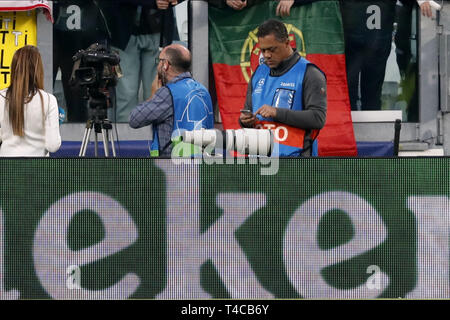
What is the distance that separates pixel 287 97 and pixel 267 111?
37 centimetres

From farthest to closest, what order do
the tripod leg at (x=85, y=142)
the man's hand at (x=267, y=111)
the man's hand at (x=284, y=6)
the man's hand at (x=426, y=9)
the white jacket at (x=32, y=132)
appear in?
1. the man's hand at (x=426, y=9)
2. the man's hand at (x=284, y=6)
3. the tripod leg at (x=85, y=142)
4. the white jacket at (x=32, y=132)
5. the man's hand at (x=267, y=111)

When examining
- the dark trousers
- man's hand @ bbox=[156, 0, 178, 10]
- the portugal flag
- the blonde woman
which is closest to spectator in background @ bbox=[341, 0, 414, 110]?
the dark trousers

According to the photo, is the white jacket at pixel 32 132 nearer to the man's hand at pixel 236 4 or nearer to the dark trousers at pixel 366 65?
the man's hand at pixel 236 4

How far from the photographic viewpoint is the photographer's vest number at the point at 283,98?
5688mm

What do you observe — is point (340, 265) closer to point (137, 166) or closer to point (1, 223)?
point (137, 166)

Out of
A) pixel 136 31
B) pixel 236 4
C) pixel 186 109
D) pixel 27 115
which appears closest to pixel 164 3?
pixel 136 31

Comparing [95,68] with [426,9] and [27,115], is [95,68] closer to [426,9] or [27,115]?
[27,115]

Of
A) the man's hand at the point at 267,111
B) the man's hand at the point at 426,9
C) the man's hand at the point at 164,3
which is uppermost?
the man's hand at the point at 164,3

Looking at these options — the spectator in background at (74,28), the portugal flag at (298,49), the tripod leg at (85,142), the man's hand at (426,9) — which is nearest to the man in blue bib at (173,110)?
the tripod leg at (85,142)

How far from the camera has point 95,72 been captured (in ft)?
25.1

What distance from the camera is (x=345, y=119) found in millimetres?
10594

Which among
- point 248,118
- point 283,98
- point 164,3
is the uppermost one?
point 164,3

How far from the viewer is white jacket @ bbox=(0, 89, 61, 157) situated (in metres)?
5.61

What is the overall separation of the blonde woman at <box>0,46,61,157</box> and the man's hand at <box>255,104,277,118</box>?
133 cm
